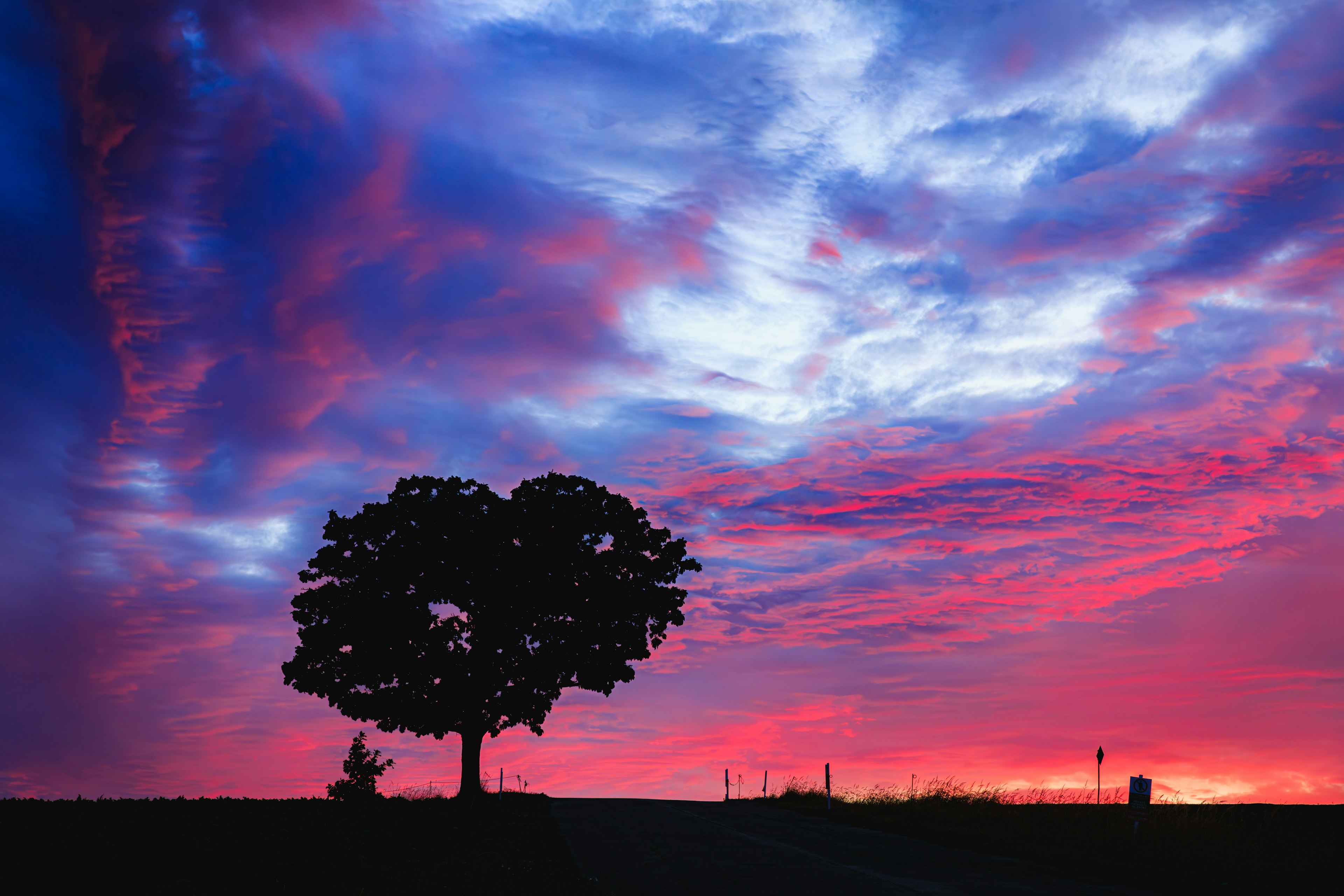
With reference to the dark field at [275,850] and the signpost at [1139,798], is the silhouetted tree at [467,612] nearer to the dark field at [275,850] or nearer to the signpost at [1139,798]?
the dark field at [275,850]

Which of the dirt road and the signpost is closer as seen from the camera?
the dirt road

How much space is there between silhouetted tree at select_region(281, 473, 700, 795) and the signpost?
2046cm

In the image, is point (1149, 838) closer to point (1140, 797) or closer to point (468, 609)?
point (1140, 797)

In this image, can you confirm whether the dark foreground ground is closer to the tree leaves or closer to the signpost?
the signpost

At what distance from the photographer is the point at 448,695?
37125mm

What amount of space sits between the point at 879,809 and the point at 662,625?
10.7 m

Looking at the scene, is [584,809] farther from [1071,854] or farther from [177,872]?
→ [177,872]

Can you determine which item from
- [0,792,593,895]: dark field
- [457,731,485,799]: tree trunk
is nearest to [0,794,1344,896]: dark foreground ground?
[0,792,593,895]: dark field

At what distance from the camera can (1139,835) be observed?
934 inches

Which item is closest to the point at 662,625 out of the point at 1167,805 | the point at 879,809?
the point at 879,809

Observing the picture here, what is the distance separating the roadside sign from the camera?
21.4 metres

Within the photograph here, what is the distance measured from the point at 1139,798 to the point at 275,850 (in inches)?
690

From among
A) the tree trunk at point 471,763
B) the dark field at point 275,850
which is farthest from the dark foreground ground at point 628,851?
the tree trunk at point 471,763

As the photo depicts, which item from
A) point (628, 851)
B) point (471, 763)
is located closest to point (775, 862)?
point (628, 851)
